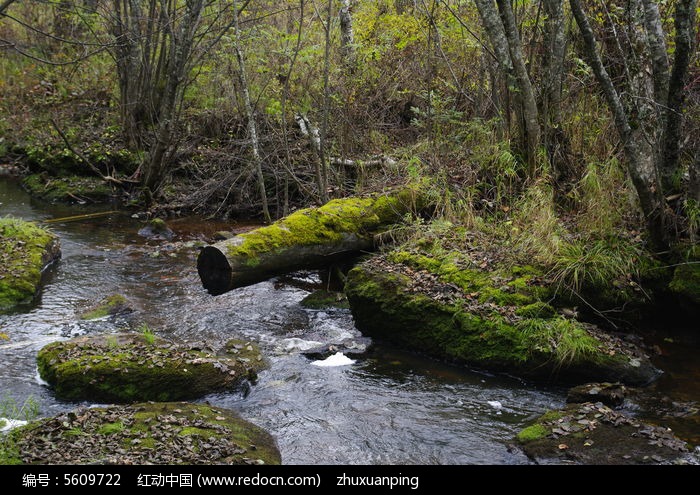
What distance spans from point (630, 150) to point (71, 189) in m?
13.4

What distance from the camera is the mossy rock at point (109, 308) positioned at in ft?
27.6

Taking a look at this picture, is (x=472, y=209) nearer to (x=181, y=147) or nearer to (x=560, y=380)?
(x=560, y=380)

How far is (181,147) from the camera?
15609 millimetres

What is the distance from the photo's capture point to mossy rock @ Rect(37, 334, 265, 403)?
20.3 feet

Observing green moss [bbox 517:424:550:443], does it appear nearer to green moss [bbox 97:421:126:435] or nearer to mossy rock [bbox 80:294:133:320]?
green moss [bbox 97:421:126:435]

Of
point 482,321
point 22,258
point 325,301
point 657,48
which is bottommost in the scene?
point 325,301

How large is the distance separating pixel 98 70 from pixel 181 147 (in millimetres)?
5829

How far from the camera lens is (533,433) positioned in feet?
17.6

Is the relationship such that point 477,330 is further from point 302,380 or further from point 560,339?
point 302,380

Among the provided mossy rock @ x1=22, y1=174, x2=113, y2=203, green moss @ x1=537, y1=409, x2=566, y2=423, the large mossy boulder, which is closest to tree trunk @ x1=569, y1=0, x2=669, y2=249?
the large mossy boulder

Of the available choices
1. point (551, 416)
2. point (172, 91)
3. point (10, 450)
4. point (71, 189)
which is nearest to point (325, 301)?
point (551, 416)

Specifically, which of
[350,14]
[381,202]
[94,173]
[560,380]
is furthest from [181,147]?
[560,380]

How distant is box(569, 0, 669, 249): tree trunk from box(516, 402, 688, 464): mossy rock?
110 inches

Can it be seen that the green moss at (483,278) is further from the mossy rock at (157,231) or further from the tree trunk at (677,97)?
the mossy rock at (157,231)
